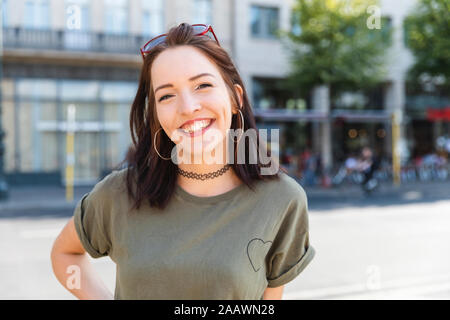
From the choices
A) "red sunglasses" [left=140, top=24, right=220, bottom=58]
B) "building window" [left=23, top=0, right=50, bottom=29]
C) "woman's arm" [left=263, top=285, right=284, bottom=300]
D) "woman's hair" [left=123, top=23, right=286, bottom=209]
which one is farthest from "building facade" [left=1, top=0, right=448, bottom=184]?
"woman's arm" [left=263, top=285, right=284, bottom=300]

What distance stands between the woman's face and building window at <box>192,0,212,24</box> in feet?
62.4

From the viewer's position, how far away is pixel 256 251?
4.52 ft

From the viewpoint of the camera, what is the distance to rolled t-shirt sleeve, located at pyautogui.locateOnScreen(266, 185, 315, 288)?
1.45 metres

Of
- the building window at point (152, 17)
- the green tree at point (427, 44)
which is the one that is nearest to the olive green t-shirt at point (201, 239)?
the green tree at point (427, 44)

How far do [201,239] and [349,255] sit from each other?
→ 17.4ft

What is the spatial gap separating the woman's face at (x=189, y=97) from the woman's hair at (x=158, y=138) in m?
0.03

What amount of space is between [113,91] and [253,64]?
21.0 ft

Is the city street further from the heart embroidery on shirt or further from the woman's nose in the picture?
the woman's nose

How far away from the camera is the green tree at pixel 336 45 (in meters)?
16.2

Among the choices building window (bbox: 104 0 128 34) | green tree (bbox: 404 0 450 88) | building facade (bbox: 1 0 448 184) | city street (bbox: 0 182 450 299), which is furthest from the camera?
building window (bbox: 104 0 128 34)

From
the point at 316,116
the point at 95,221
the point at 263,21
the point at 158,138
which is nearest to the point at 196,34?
the point at 158,138

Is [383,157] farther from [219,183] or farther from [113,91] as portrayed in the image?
[219,183]

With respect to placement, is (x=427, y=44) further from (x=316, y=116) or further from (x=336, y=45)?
(x=316, y=116)
